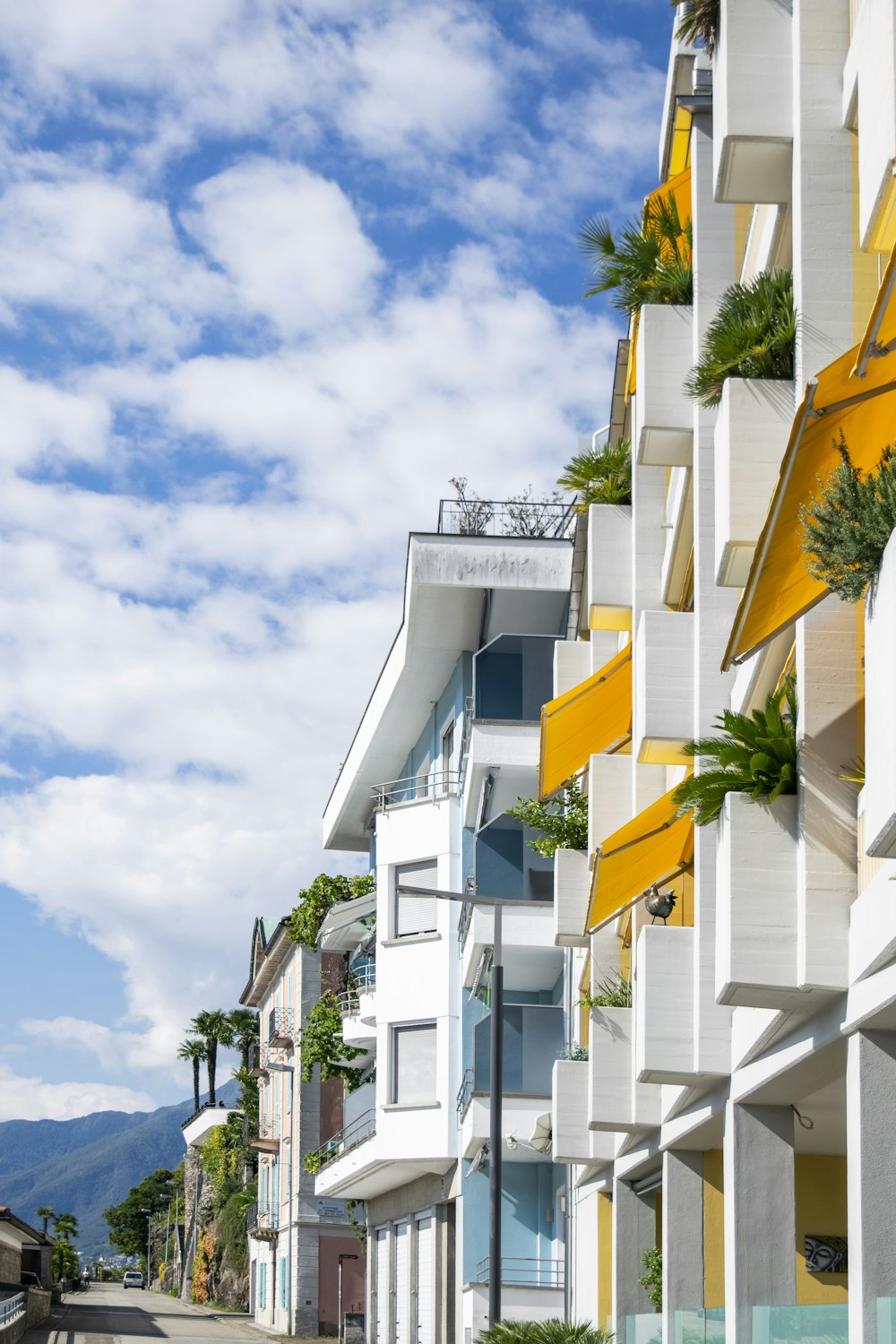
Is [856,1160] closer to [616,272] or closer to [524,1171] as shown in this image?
[616,272]

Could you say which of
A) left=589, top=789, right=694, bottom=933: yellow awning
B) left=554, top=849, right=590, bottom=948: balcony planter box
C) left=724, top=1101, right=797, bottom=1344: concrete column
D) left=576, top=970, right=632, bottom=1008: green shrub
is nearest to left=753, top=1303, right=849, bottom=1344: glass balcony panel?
left=724, top=1101, right=797, bottom=1344: concrete column

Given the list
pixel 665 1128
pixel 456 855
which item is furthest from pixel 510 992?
pixel 665 1128

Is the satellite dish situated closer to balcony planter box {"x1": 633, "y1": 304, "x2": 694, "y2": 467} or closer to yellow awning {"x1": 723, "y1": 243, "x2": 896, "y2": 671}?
balcony planter box {"x1": 633, "y1": 304, "x2": 694, "y2": 467}

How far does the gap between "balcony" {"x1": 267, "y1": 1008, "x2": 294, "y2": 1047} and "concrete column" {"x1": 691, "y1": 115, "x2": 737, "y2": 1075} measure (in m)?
46.5

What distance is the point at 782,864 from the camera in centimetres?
1282

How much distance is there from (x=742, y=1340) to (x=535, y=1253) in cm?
2039

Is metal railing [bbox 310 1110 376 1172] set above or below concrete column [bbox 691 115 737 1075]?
below

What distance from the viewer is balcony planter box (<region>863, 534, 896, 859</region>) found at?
9188mm

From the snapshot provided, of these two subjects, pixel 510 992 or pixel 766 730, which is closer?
pixel 766 730

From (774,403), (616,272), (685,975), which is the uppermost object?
(616,272)

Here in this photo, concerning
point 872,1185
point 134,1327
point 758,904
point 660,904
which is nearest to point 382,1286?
point 134,1327

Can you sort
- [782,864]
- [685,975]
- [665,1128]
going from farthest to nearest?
[665,1128], [685,975], [782,864]

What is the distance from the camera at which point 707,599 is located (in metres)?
17.8

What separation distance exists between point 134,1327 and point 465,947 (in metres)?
27.5
